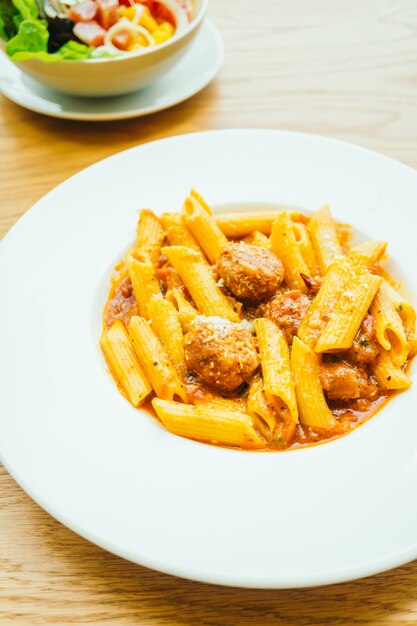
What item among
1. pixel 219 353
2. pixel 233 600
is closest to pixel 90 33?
pixel 219 353

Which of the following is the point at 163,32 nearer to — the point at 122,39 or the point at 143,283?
the point at 122,39

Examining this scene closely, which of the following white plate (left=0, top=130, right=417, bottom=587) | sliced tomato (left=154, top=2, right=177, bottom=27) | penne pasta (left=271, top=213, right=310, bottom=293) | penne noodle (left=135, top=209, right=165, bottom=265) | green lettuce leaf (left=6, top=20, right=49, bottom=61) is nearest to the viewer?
white plate (left=0, top=130, right=417, bottom=587)

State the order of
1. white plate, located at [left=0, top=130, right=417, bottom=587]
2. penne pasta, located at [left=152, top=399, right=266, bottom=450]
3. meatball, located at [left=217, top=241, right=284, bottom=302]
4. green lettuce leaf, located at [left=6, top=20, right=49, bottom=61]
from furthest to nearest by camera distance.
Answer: green lettuce leaf, located at [left=6, top=20, right=49, bottom=61] → meatball, located at [left=217, top=241, right=284, bottom=302] → penne pasta, located at [left=152, top=399, right=266, bottom=450] → white plate, located at [left=0, top=130, right=417, bottom=587]

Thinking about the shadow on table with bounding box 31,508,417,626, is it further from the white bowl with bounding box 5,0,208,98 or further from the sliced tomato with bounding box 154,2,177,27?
the sliced tomato with bounding box 154,2,177,27

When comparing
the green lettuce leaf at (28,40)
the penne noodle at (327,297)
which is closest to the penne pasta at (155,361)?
the penne noodle at (327,297)

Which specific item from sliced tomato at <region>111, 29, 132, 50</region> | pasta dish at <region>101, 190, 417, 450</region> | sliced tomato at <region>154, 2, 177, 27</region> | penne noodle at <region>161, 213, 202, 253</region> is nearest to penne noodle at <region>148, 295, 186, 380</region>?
pasta dish at <region>101, 190, 417, 450</region>

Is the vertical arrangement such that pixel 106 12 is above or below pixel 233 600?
above

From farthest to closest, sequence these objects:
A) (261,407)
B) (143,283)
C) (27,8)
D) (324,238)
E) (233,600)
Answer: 1. (27,8)
2. (324,238)
3. (143,283)
4. (261,407)
5. (233,600)
